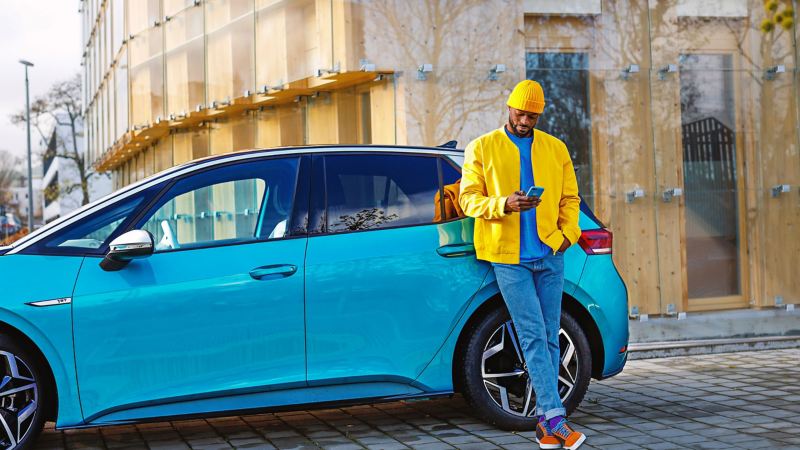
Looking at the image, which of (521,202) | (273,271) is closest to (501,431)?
(521,202)

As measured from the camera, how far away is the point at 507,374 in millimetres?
6320

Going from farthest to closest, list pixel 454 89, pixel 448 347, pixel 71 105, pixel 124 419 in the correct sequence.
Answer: pixel 71 105, pixel 454 89, pixel 448 347, pixel 124 419

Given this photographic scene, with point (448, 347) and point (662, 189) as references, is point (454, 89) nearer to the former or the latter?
point (662, 189)

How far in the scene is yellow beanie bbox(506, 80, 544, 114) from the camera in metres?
5.86

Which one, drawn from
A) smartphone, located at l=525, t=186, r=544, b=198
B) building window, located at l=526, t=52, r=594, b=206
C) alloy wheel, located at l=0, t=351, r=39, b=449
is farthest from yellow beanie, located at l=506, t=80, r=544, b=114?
building window, located at l=526, t=52, r=594, b=206

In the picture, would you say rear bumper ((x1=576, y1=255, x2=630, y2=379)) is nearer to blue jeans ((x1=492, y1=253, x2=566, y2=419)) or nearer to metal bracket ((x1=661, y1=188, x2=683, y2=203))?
blue jeans ((x1=492, y1=253, x2=566, y2=419))

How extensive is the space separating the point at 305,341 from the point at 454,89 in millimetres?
5457

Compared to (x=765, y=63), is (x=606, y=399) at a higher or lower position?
lower

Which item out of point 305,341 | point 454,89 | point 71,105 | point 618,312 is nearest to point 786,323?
point 454,89

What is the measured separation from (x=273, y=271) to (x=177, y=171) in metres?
0.82

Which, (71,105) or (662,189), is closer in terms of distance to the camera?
(662,189)

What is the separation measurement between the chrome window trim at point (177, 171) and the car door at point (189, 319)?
128 millimetres

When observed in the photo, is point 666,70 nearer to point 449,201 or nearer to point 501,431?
point 449,201

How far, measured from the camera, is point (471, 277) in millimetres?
6238
